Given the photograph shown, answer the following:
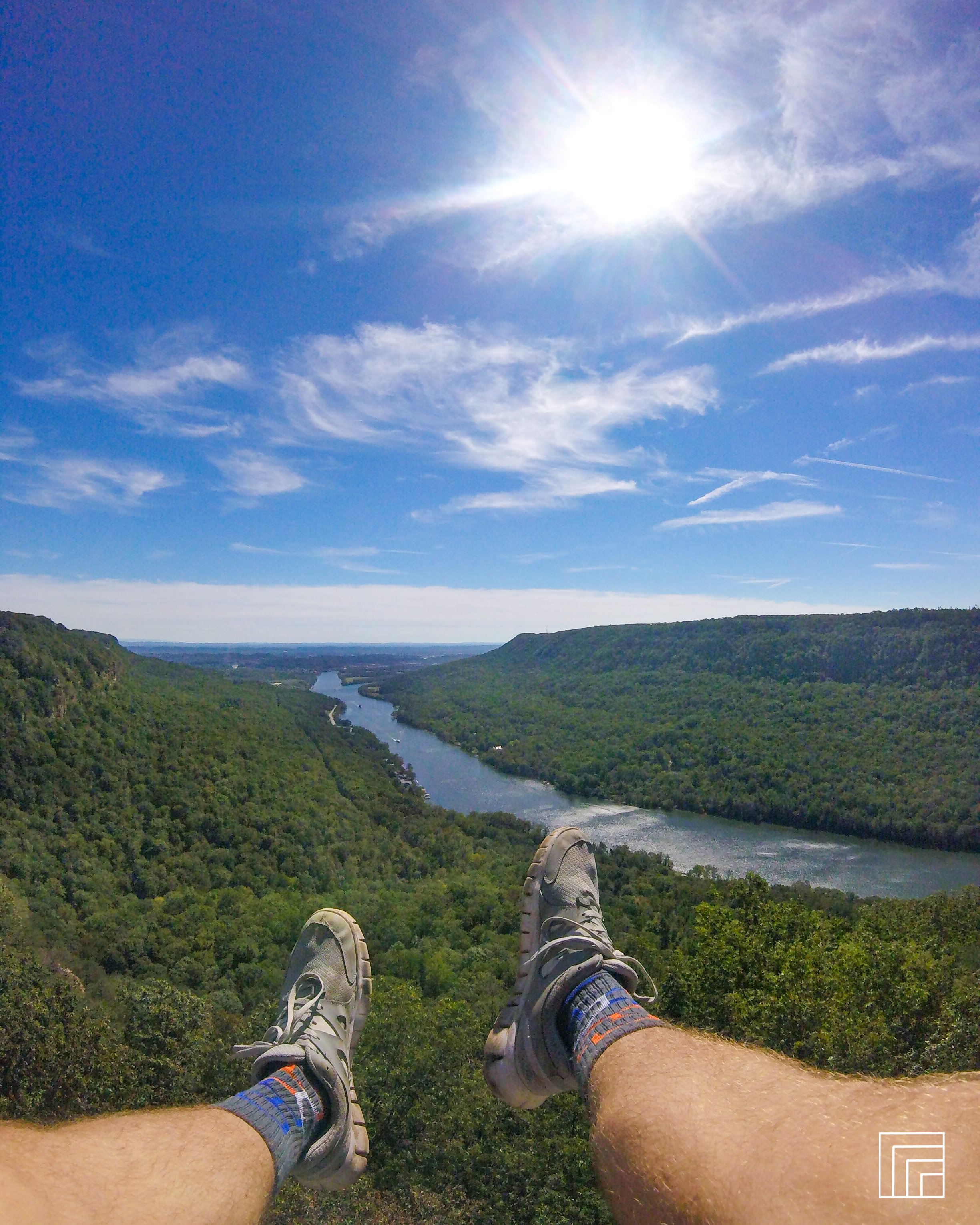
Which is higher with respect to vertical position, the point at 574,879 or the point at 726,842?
the point at 574,879

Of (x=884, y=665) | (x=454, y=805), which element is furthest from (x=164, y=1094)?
(x=884, y=665)

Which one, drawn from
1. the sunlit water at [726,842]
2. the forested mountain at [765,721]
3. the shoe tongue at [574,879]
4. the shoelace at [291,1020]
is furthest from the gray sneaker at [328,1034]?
the forested mountain at [765,721]

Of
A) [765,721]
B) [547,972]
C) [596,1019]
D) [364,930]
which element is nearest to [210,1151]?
[596,1019]

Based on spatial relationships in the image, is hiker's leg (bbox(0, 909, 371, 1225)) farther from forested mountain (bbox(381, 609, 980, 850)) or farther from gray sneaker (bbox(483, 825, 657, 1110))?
forested mountain (bbox(381, 609, 980, 850))

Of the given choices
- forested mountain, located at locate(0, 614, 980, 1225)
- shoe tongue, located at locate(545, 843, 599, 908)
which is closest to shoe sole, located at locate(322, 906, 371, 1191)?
forested mountain, located at locate(0, 614, 980, 1225)

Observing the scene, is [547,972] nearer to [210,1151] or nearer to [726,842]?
[210,1151]

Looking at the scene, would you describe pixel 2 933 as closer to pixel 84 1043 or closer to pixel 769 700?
pixel 84 1043

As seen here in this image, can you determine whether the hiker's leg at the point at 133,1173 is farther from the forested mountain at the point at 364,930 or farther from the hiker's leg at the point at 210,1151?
the forested mountain at the point at 364,930
